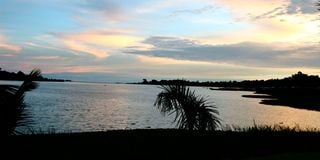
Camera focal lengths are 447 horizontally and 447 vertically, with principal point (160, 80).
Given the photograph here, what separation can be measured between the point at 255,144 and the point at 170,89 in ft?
10.4

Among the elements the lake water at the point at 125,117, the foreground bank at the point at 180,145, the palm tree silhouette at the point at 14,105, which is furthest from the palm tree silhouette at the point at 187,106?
the palm tree silhouette at the point at 14,105

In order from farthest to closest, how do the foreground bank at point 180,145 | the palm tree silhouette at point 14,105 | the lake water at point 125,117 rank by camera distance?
1. the lake water at point 125,117
2. the foreground bank at point 180,145
3. the palm tree silhouette at point 14,105

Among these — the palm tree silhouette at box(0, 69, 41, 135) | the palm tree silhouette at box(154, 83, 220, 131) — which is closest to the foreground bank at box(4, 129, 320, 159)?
the palm tree silhouette at box(154, 83, 220, 131)

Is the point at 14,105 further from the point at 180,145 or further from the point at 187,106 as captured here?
the point at 180,145

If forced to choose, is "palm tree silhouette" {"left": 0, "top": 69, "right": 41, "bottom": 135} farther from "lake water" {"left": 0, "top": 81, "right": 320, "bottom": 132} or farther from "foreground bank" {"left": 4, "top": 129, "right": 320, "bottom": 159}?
"lake water" {"left": 0, "top": 81, "right": 320, "bottom": 132}

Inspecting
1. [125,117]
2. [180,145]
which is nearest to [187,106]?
[180,145]

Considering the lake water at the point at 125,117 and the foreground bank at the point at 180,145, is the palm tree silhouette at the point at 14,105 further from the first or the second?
the lake water at the point at 125,117

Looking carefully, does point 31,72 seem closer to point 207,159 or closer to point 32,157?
point 32,157

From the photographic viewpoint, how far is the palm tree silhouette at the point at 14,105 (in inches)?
177

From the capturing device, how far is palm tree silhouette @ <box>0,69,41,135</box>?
451 centimetres

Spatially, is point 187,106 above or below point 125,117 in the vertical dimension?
above

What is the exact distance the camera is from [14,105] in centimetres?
462

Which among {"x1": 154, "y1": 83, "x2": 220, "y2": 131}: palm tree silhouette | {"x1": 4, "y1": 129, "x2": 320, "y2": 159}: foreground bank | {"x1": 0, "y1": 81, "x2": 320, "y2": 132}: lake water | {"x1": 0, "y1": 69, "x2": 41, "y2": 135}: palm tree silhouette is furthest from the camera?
{"x1": 0, "y1": 81, "x2": 320, "y2": 132}: lake water

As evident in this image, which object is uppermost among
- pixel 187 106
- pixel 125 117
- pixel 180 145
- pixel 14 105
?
pixel 14 105
